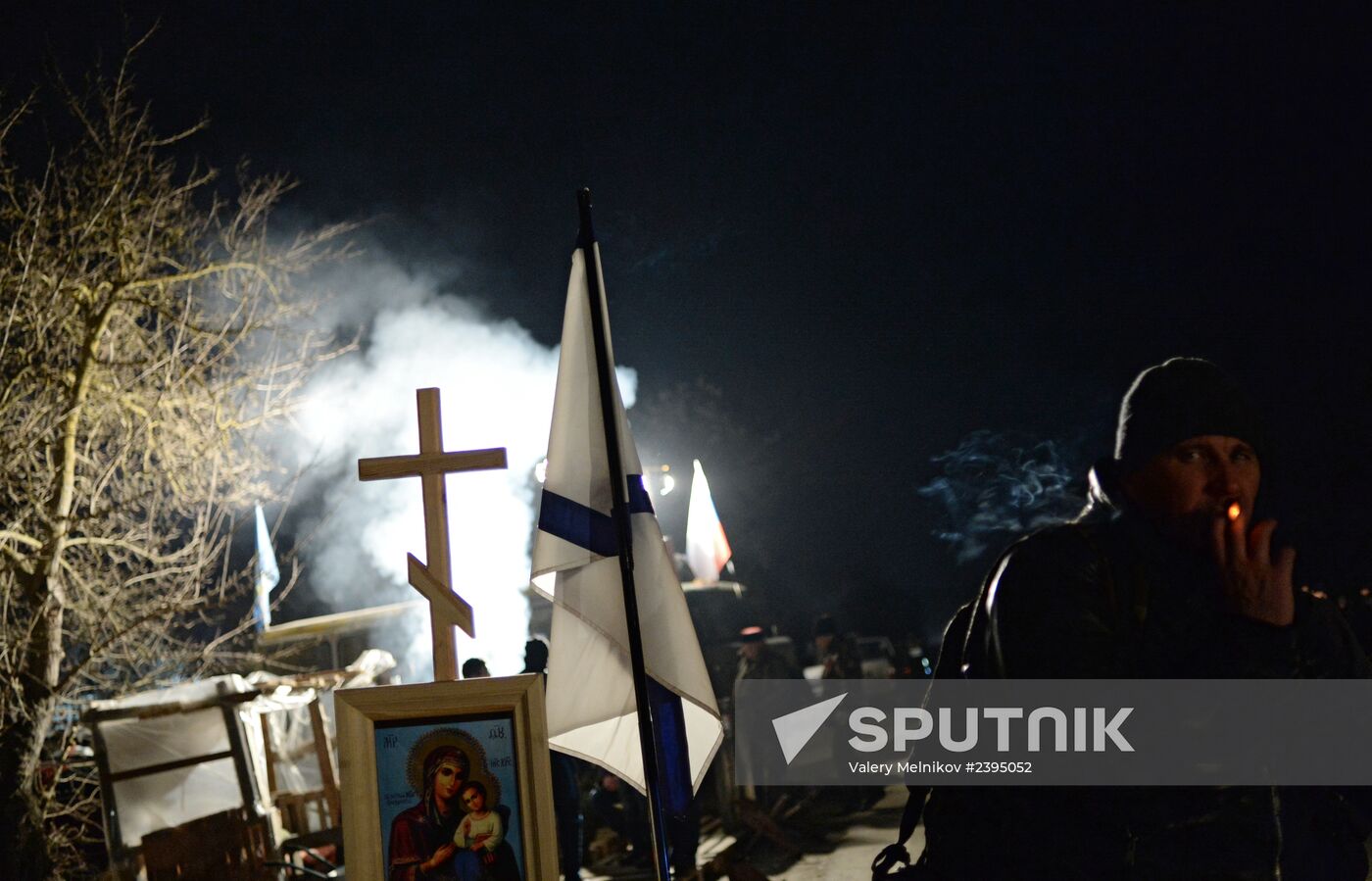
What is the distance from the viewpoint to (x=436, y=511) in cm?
403

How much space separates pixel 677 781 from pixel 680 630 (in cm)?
60

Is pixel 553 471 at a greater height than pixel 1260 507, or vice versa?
pixel 553 471

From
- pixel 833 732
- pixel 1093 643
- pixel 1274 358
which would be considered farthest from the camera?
pixel 1274 358

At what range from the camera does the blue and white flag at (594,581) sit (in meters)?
3.76

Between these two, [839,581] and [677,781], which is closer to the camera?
[677,781]

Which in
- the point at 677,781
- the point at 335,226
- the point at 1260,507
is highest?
the point at 335,226

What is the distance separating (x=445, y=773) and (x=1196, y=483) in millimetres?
2563

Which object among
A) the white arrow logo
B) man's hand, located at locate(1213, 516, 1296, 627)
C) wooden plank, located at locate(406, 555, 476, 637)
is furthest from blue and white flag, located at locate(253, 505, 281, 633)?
man's hand, located at locate(1213, 516, 1296, 627)

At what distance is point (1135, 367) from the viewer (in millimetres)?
24766

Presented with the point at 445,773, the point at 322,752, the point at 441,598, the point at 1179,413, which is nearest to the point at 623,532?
the point at 441,598

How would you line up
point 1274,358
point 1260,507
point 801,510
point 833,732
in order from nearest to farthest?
point 1260,507, point 833,732, point 1274,358, point 801,510

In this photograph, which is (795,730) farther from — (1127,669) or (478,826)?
(1127,669)

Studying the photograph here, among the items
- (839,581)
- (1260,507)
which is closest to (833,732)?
(1260,507)

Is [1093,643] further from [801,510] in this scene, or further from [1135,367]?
[801,510]
